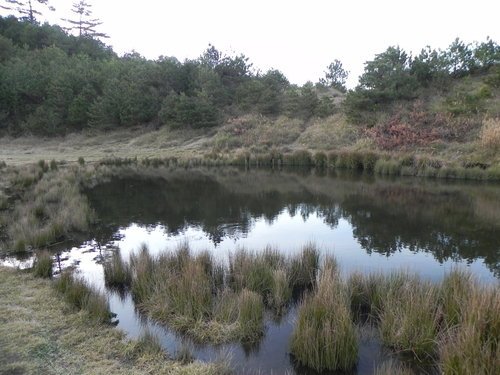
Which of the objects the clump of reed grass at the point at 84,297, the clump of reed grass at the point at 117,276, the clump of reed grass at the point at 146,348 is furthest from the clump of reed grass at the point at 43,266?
the clump of reed grass at the point at 146,348

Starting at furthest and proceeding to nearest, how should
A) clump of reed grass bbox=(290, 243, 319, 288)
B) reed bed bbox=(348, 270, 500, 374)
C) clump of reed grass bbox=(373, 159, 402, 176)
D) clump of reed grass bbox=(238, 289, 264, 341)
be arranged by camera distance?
clump of reed grass bbox=(373, 159, 402, 176)
clump of reed grass bbox=(290, 243, 319, 288)
clump of reed grass bbox=(238, 289, 264, 341)
reed bed bbox=(348, 270, 500, 374)

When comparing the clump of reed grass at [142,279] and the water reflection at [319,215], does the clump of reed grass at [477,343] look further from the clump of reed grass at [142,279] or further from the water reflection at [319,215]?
the clump of reed grass at [142,279]

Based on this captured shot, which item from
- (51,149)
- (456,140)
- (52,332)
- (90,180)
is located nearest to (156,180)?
(90,180)

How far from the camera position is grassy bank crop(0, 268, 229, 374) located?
4.60m

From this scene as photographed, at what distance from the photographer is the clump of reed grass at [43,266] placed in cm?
758

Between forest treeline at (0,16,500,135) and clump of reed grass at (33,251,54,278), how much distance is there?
2929 cm

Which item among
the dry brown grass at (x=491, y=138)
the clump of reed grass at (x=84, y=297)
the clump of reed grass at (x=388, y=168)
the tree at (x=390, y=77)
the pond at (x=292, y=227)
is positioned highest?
the tree at (x=390, y=77)

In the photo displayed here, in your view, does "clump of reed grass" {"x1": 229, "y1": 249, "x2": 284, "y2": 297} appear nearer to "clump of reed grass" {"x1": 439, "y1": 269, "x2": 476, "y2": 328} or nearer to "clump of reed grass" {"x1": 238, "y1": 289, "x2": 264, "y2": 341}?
"clump of reed grass" {"x1": 238, "y1": 289, "x2": 264, "y2": 341}

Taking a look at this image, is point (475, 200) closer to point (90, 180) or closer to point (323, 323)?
point (323, 323)

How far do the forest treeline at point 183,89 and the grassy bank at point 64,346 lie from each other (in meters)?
30.6

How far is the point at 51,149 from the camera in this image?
131 feet

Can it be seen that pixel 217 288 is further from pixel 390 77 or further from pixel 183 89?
pixel 183 89

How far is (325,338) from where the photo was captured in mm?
4867

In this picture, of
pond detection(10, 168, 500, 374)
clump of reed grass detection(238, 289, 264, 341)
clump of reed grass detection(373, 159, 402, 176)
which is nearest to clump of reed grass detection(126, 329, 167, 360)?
pond detection(10, 168, 500, 374)
